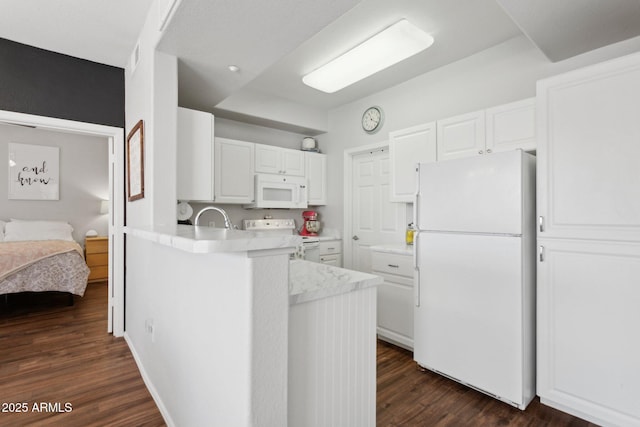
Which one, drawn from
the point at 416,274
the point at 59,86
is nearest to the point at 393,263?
the point at 416,274

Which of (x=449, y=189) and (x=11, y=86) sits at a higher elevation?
(x=11, y=86)

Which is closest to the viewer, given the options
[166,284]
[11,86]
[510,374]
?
[166,284]

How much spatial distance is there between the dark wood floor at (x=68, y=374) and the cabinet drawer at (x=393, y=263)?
6.54 ft

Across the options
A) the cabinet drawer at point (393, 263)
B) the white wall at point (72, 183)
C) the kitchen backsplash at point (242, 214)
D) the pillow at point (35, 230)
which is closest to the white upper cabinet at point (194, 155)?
the kitchen backsplash at point (242, 214)

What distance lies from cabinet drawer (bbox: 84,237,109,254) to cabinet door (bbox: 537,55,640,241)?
6.07 m

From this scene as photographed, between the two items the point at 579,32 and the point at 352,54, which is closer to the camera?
the point at 579,32

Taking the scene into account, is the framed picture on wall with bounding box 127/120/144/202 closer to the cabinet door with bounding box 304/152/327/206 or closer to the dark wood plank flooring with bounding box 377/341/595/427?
the cabinet door with bounding box 304/152/327/206

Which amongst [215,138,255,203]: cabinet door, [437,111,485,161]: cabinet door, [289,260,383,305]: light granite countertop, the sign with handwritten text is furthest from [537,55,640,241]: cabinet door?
the sign with handwritten text

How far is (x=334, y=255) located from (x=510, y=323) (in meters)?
2.32

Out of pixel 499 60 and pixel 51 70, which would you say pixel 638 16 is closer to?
pixel 499 60

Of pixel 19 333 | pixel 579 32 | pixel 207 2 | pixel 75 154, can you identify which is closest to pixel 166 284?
pixel 207 2

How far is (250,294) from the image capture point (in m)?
0.94

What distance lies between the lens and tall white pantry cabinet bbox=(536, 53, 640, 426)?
1.64m

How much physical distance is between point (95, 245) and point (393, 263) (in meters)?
5.06
